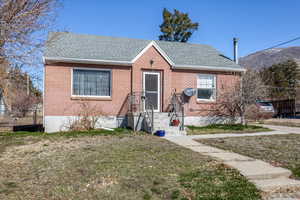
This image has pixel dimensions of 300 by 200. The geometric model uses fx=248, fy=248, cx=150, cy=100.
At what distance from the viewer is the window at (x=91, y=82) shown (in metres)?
13.0

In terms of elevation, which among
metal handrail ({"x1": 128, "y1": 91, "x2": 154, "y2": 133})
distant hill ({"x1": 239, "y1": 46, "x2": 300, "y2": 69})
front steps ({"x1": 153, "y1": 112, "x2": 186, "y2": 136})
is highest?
distant hill ({"x1": 239, "y1": 46, "x2": 300, "y2": 69})

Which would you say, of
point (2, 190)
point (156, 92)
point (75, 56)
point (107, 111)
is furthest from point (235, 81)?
point (2, 190)

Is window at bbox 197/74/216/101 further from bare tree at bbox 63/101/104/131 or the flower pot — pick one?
bare tree at bbox 63/101/104/131

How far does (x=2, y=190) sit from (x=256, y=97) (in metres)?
13.4

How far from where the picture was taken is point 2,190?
4293mm

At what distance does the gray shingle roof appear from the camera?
1316cm

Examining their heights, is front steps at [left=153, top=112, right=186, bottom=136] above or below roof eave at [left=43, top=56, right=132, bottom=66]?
below

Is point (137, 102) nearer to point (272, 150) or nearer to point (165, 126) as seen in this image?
point (165, 126)

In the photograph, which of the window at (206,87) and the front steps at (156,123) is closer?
the front steps at (156,123)

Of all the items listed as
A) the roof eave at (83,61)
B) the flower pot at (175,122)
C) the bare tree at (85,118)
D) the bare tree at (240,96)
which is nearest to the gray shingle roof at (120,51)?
the roof eave at (83,61)

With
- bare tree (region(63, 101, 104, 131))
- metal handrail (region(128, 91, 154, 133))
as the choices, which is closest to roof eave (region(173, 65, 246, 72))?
metal handrail (region(128, 91, 154, 133))

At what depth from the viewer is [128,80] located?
13695mm

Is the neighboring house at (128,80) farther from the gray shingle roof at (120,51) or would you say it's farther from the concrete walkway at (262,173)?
the concrete walkway at (262,173)

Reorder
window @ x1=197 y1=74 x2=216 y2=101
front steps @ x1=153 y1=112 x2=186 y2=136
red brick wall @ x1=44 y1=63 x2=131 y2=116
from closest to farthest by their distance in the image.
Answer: front steps @ x1=153 y1=112 x2=186 y2=136
red brick wall @ x1=44 y1=63 x2=131 y2=116
window @ x1=197 y1=74 x2=216 y2=101
